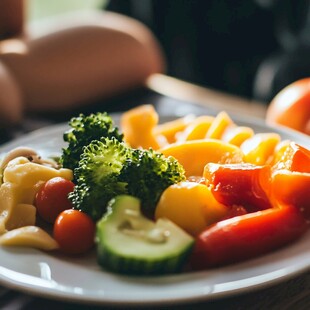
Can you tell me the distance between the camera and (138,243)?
0.79m

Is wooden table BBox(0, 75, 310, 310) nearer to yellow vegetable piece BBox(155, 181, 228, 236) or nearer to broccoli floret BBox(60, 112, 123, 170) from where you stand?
yellow vegetable piece BBox(155, 181, 228, 236)

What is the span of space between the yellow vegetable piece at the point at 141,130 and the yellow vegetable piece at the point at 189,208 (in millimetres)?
321

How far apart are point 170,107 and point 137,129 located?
0.54 metres

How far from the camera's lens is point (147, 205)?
0.91m

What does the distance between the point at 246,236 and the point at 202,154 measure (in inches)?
9.9

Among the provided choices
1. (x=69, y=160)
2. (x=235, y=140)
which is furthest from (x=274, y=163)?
(x=69, y=160)

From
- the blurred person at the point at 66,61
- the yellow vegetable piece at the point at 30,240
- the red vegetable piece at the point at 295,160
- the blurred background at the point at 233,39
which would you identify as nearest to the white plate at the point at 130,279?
the yellow vegetable piece at the point at 30,240

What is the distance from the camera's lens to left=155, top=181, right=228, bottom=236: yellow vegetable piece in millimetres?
869

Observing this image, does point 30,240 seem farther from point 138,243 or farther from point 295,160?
point 295,160

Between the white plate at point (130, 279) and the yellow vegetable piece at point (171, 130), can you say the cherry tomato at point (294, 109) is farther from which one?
the white plate at point (130, 279)

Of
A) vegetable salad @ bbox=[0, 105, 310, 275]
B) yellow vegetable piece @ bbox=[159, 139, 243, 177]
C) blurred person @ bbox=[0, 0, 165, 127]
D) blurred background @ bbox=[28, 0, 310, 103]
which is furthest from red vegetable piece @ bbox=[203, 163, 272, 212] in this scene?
blurred background @ bbox=[28, 0, 310, 103]

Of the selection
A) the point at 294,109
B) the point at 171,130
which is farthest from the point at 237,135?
the point at 294,109

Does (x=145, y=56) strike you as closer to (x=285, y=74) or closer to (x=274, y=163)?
(x=285, y=74)

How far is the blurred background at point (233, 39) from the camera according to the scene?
2.37 m
